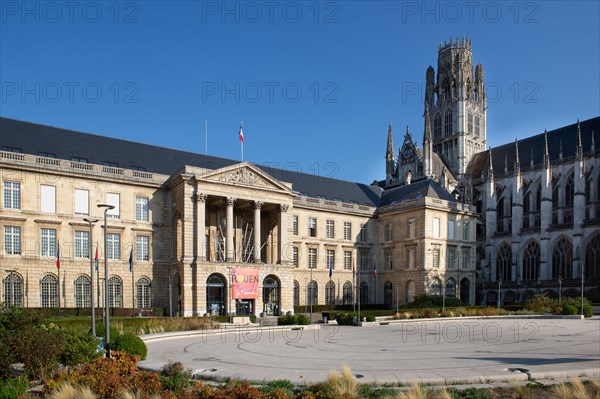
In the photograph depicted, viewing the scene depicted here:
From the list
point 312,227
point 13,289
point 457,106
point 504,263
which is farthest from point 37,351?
point 457,106

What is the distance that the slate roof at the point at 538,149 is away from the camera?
78375 millimetres

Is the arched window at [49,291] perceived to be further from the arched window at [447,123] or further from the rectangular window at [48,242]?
the arched window at [447,123]

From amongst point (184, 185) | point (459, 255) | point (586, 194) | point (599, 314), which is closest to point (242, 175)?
point (184, 185)

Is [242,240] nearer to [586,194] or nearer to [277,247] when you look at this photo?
[277,247]

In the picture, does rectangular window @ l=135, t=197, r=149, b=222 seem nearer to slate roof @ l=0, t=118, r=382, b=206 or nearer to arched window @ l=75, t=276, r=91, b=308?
slate roof @ l=0, t=118, r=382, b=206

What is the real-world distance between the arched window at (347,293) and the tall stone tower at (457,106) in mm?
40130

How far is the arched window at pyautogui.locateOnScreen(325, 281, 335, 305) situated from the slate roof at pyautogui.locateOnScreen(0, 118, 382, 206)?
1083 cm

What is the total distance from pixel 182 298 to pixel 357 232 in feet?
84.3

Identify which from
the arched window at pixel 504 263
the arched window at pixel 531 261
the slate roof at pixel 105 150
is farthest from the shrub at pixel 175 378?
the arched window at pixel 504 263

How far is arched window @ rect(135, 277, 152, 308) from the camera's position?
1922 inches

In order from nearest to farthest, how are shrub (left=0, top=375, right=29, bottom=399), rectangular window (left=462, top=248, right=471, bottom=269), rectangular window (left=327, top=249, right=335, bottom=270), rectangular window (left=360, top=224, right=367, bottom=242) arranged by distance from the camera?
shrub (left=0, top=375, right=29, bottom=399)
rectangular window (left=327, top=249, right=335, bottom=270)
rectangular window (left=462, top=248, right=471, bottom=269)
rectangular window (left=360, top=224, right=367, bottom=242)

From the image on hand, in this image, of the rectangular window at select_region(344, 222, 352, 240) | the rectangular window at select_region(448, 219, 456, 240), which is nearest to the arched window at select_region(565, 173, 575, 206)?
the rectangular window at select_region(448, 219, 456, 240)

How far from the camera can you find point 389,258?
6644cm

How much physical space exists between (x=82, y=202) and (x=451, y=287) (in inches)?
1655
